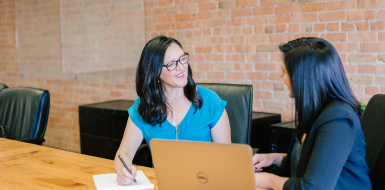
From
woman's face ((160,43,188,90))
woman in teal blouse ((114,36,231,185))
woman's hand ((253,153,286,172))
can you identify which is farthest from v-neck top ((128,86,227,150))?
A: woman's hand ((253,153,286,172))

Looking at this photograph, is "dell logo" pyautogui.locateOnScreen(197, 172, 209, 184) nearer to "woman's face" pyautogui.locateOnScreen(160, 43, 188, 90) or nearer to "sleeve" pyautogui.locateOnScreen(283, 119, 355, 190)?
"sleeve" pyautogui.locateOnScreen(283, 119, 355, 190)

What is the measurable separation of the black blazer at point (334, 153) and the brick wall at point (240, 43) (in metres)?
1.49

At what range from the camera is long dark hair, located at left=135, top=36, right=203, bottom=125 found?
1885 mm

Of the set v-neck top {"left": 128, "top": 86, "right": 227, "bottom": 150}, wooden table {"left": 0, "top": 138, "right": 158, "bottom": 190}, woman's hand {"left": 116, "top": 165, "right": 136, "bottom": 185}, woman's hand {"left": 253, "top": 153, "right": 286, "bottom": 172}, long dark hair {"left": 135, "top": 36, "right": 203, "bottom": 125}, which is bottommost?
wooden table {"left": 0, "top": 138, "right": 158, "bottom": 190}

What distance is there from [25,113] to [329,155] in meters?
2.19

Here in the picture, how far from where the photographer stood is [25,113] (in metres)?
2.74

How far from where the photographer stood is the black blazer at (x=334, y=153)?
1.16m

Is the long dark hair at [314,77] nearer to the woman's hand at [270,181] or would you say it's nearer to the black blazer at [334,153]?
the black blazer at [334,153]

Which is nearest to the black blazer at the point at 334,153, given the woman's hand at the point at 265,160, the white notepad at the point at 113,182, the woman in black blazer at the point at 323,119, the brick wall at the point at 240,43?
the woman in black blazer at the point at 323,119

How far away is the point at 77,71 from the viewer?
430cm

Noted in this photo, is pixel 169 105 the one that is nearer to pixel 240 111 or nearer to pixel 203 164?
pixel 240 111

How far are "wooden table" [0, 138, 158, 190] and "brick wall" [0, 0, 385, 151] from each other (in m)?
1.59

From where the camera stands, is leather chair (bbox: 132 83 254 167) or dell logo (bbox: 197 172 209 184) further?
leather chair (bbox: 132 83 254 167)

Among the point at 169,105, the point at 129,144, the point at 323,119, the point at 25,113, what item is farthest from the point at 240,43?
the point at 323,119
